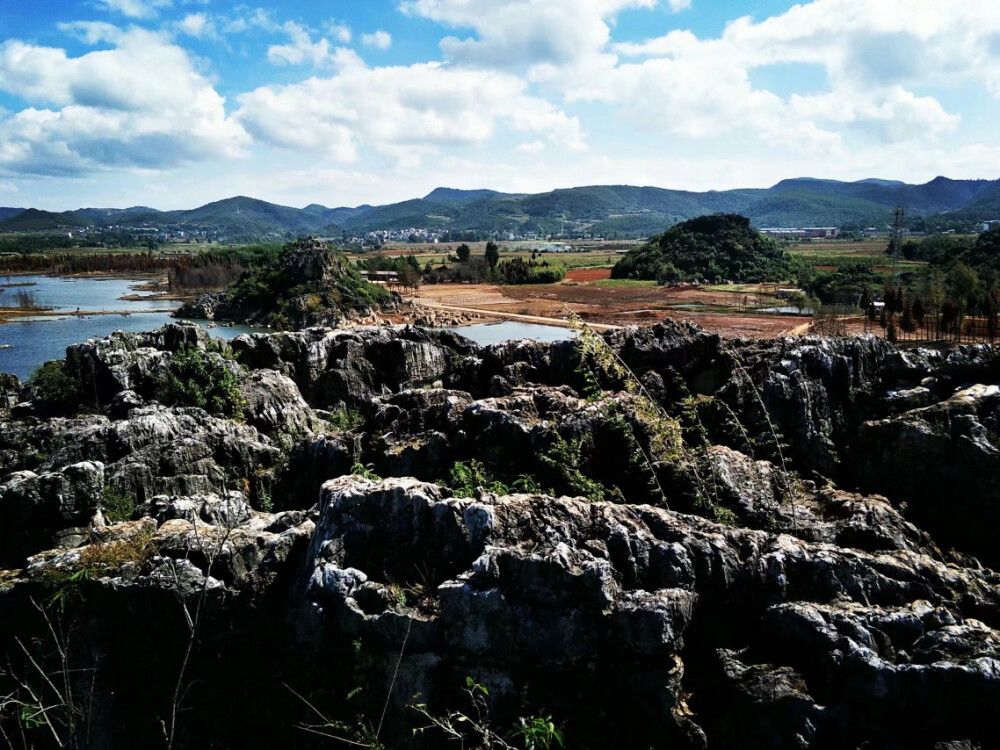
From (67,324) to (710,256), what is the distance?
314 ft

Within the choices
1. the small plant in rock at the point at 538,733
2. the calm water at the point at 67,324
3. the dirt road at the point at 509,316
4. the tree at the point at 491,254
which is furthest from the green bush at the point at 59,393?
the tree at the point at 491,254

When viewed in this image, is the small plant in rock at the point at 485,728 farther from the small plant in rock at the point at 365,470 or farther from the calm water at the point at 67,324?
the calm water at the point at 67,324

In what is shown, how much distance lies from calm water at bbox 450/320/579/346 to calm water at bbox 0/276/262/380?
2321 cm

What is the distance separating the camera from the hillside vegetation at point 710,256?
116062mm

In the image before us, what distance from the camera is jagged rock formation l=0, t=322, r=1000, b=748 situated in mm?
8211

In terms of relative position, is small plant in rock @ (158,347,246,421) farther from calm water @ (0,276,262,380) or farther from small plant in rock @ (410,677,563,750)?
calm water @ (0,276,262,380)

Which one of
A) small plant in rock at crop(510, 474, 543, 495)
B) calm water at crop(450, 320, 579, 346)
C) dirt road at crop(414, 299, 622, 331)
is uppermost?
small plant in rock at crop(510, 474, 543, 495)

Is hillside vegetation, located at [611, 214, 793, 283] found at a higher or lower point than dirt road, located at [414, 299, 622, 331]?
higher

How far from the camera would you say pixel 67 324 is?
78812 mm

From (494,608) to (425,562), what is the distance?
51.8 inches

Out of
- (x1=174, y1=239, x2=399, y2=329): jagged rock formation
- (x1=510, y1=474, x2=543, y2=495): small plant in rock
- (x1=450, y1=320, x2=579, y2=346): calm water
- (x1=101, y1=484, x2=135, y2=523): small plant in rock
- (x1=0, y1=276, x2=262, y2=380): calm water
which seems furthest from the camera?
(x1=174, y1=239, x2=399, y2=329): jagged rock formation

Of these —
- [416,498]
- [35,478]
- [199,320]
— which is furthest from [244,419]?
[199,320]

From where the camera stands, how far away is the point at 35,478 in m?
12.6

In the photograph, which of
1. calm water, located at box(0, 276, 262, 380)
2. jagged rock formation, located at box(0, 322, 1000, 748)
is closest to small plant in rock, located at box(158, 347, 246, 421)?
jagged rock formation, located at box(0, 322, 1000, 748)
